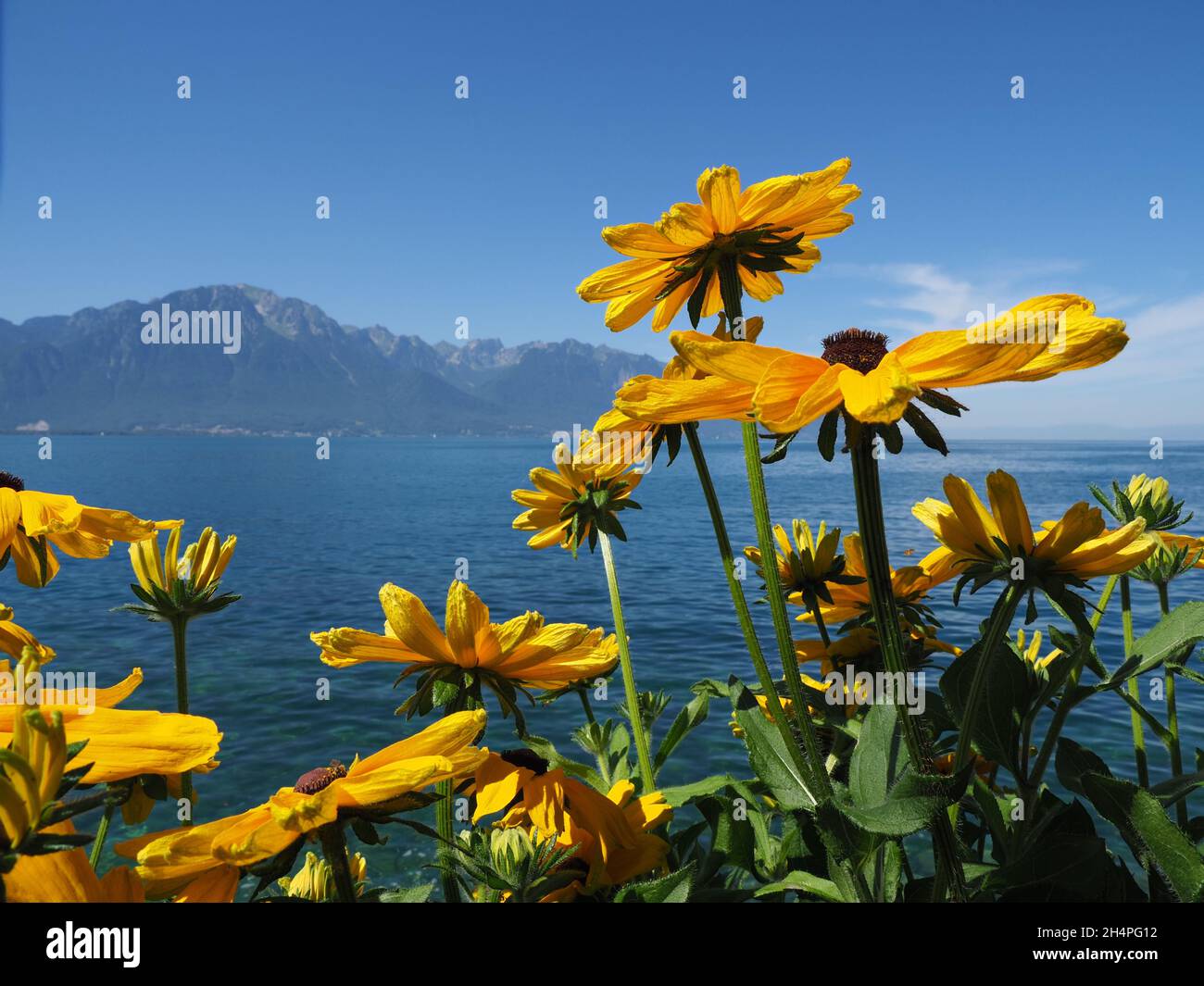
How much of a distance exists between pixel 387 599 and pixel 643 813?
53cm

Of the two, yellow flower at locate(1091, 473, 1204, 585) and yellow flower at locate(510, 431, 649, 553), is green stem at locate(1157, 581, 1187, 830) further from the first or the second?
yellow flower at locate(510, 431, 649, 553)

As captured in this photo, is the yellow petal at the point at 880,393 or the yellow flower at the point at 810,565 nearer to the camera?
the yellow petal at the point at 880,393

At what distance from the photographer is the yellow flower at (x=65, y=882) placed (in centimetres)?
80

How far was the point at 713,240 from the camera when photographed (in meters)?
1.44

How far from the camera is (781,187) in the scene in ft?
4.36

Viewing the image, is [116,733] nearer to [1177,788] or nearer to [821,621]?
[821,621]

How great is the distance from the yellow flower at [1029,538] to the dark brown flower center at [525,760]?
74 cm

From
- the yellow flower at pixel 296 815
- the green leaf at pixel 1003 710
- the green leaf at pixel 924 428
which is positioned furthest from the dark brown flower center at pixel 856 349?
the yellow flower at pixel 296 815

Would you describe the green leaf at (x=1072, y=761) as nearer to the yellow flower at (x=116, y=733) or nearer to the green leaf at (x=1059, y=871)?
the green leaf at (x=1059, y=871)

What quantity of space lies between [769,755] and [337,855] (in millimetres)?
736

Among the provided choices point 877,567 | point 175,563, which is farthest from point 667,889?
point 175,563

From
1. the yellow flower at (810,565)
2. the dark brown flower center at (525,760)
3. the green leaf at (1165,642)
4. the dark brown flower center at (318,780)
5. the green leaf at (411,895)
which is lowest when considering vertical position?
the green leaf at (411,895)
